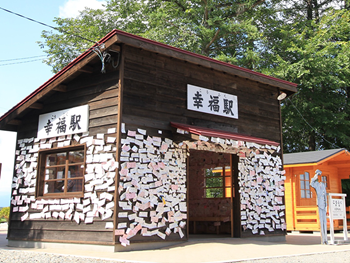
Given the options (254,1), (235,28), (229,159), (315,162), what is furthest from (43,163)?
(254,1)

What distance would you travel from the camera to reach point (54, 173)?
Result: 9555mm

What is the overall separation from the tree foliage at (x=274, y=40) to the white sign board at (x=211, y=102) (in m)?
9.74

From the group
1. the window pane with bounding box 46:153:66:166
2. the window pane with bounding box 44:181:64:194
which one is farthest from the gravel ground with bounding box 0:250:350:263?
the window pane with bounding box 46:153:66:166

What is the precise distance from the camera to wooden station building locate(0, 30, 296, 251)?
26.6 feet

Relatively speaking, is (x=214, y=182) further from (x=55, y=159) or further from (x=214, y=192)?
(x=55, y=159)

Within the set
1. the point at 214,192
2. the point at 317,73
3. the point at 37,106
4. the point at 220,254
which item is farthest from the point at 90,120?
the point at 317,73

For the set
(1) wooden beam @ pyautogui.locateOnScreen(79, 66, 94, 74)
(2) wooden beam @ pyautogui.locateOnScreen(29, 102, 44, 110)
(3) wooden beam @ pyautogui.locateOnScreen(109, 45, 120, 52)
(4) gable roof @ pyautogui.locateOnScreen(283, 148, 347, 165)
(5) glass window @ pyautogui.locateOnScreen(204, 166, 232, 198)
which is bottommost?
(5) glass window @ pyautogui.locateOnScreen(204, 166, 232, 198)

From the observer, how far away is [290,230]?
49.2ft

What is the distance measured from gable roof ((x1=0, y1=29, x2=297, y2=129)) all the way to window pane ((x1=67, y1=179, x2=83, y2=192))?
7.49 ft

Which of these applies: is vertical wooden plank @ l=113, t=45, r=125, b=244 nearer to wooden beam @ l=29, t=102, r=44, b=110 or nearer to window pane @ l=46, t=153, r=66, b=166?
window pane @ l=46, t=153, r=66, b=166

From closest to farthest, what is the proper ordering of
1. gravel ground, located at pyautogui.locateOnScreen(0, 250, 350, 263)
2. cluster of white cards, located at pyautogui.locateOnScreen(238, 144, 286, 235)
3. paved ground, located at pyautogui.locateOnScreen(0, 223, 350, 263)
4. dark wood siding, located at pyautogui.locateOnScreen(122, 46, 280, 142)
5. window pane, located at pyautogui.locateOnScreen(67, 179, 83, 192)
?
gravel ground, located at pyautogui.locateOnScreen(0, 250, 350, 263)
paved ground, located at pyautogui.locateOnScreen(0, 223, 350, 263)
dark wood siding, located at pyautogui.locateOnScreen(122, 46, 280, 142)
window pane, located at pyautogui.locateOnScreen(67, 179, 83, 192)
cluster of white cards, located at pyautogui.locateOnScreen(238, 144, 286, 235)

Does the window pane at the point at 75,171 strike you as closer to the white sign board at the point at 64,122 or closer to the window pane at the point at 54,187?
the window pane at the point at 54,187

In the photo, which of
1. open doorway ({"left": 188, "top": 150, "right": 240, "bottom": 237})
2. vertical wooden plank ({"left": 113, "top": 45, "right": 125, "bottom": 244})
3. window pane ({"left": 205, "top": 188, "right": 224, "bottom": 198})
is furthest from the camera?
window pane ({"left": 205, "top": 188, "right": 224, "bottom": 198})

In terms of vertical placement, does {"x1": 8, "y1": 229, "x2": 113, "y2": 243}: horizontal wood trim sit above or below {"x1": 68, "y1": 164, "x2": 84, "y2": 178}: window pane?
below
